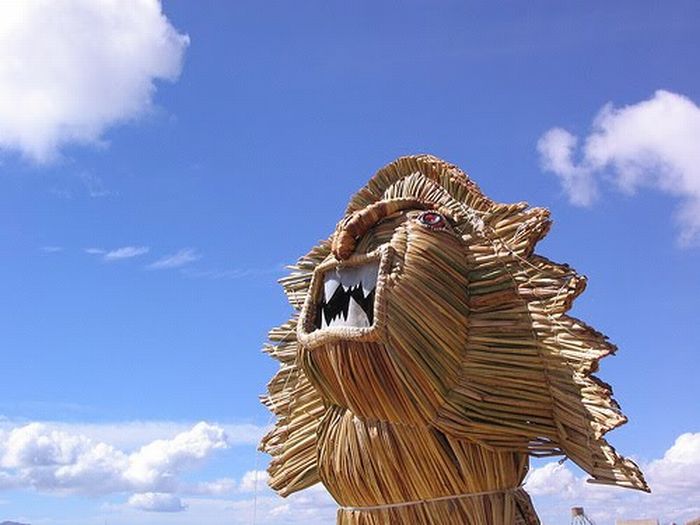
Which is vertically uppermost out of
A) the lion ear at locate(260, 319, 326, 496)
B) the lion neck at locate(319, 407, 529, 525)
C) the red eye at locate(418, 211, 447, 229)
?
the red eye at locate(418, 211, 447, 229)

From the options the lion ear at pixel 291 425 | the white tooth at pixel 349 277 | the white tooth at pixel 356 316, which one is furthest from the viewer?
the lion ear at pixel 291 425

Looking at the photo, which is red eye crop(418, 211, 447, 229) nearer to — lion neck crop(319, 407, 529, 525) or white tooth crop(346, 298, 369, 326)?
white tooth crop(346, 298, 369, 326)

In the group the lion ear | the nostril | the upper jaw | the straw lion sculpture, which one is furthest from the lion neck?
the nostril

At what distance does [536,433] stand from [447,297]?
919mm

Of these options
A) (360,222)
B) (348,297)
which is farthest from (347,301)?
(360,222)

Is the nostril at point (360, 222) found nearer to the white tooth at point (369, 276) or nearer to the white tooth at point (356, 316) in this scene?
the white tooth at point (369, 276)

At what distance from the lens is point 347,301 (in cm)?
552

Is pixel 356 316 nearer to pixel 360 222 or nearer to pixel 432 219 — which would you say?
pixel 360 222

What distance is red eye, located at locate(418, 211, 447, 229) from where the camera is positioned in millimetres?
5562

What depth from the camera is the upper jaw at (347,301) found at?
5289 mm

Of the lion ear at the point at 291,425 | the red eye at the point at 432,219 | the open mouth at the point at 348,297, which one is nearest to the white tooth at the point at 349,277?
the open mouth at the point at 348,297

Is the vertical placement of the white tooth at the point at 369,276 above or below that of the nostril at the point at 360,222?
below

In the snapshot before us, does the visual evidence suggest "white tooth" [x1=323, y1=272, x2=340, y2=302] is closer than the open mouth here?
No

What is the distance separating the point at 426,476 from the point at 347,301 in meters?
1.11
